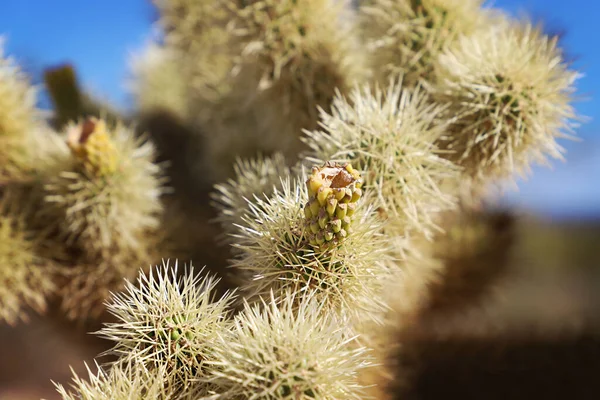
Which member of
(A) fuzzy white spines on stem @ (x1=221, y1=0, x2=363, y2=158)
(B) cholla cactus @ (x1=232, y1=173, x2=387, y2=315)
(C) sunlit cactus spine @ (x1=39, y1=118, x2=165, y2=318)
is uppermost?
(A) fuzzy white spines on stem @ (x1=221, y1=0, x2=363, y2=158)

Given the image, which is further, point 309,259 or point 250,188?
point 250,188

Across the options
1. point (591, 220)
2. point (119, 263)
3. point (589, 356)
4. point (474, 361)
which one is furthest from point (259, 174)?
point (591, 220)

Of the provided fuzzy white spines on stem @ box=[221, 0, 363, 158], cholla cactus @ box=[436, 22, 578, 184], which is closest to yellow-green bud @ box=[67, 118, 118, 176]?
fuzzy white spines on stem @ box=[221, 0, 363, 158]

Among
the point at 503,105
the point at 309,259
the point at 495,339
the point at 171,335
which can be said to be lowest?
the point at 171,335

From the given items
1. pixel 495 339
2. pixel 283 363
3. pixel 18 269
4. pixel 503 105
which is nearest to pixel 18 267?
pixel 18 269

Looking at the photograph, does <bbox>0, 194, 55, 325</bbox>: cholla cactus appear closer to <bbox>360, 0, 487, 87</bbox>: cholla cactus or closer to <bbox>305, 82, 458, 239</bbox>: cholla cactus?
<bbox>305, 82, 458, 239</bbox>: cholla cactus

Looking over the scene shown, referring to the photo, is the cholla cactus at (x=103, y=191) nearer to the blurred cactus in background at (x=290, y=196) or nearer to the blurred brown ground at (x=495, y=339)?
the blurred cactus in background at (x=290, y=196)

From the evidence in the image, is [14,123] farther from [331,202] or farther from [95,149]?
[331,202]
